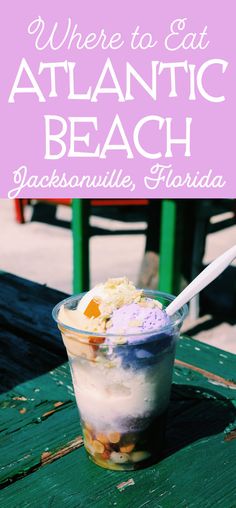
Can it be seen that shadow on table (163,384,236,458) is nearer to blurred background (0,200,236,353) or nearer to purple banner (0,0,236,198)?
purple banner (0,0,236,198)

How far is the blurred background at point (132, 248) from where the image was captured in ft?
10.2

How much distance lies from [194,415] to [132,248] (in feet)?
13.6

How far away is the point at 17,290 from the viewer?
1527 millimetres

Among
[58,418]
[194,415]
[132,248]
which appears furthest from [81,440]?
[132,248]

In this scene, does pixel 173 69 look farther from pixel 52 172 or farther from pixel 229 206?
pixel 229 206

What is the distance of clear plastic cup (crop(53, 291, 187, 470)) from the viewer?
2.48ft

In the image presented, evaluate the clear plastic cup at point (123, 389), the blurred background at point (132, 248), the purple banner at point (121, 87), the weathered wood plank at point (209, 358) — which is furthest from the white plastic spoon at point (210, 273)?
the blurred background at point (132, 248)

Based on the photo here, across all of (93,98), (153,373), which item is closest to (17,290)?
(153,373)

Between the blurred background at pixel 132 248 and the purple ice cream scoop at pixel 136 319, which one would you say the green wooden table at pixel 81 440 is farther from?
the blurred background at pixel 132 248

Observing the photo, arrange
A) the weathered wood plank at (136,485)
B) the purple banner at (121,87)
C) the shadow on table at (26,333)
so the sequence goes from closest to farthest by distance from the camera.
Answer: the weathered wood plank at (136,485) < the shadow on table at (26,333) < the purple banner at (121,87)

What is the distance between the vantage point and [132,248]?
16.6 feet

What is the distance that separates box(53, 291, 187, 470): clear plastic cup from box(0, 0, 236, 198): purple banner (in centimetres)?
169

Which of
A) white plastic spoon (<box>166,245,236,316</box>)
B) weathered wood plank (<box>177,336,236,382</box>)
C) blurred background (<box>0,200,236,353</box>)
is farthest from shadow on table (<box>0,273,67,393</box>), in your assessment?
blurred background (<box>0,200,236,353</box>)

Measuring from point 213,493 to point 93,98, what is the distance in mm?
1879
